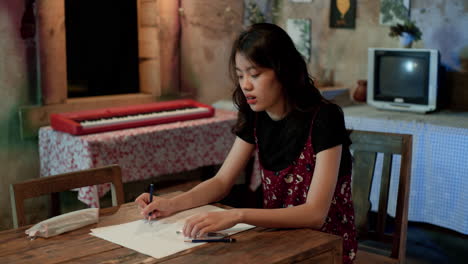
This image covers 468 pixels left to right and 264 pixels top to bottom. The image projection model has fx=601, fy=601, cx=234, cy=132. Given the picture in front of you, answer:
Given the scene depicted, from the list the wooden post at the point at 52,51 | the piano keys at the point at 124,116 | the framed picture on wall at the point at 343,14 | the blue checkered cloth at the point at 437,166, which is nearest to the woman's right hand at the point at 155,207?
the piano keys at the point at 124,116

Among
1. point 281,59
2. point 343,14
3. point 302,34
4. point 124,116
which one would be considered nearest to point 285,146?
point 281,59

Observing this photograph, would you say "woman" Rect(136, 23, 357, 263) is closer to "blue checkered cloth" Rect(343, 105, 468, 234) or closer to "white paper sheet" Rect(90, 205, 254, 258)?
"white paper sheet" Rect(90, 205, 254, 258)

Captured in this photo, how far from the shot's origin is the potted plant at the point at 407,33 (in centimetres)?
391

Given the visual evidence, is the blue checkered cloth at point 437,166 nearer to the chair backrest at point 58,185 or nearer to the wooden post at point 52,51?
the wooden post at point 52,51

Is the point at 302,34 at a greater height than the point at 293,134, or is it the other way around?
the point at 302,34

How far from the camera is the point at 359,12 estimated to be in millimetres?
4375

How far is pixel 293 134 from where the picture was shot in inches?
69.7

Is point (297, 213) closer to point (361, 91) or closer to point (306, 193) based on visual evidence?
point (306, 193)

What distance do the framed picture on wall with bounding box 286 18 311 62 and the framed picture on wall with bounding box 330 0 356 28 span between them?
22cm

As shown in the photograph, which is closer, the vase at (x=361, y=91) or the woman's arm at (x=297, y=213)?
the woman's arm at (x=297, y=213)

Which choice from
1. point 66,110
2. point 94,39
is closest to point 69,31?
point 94,39

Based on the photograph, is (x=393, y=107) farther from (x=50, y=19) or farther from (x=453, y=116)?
(x=50, y=19)

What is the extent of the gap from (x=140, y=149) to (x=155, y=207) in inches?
73.8

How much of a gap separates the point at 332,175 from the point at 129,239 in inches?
22.1
